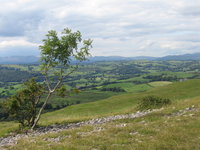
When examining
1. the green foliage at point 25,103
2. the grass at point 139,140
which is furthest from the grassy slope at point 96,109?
the grass at point 139,140

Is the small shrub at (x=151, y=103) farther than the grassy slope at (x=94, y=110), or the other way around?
the grassy slope at (x=94, y=110)

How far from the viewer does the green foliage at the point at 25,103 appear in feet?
94.5

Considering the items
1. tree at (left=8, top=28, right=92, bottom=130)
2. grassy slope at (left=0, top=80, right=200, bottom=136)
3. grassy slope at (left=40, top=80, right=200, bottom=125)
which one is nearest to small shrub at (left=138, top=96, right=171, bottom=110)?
grassy slope at (left=0, top=80, right=200, bottom=136)

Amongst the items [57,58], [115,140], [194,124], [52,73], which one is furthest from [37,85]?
[194,124]

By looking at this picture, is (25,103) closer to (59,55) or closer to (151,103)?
(59,55)

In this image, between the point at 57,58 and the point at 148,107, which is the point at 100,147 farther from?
the point at 148,107

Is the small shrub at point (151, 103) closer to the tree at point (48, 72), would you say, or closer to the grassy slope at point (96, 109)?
the grassy slope at point (96, 109)

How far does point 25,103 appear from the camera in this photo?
96.9 feet

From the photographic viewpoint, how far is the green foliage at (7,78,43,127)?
2880 centimetres

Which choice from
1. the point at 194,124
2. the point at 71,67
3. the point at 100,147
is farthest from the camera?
the point at 71,67

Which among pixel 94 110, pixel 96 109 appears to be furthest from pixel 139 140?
pixel 96 109

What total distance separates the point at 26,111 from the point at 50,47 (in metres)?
9.21

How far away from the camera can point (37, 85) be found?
29766 mm

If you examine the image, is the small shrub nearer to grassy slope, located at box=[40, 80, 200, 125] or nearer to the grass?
grassy slope, located at box=[40, 80, 200, 125]
